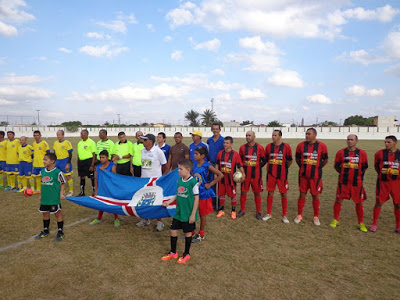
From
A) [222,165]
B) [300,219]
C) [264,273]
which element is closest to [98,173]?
[222,165]

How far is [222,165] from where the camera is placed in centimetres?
642

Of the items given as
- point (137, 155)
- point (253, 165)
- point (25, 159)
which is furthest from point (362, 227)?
point (25, 159)

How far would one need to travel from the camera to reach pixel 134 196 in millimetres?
5328

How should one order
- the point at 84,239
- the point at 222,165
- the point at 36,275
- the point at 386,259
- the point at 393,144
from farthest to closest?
the point at 222,165
the point at 393,144
the point at 84,239
the point at 386,259
the point at 36,275

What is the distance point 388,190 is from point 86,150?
26.5 feet

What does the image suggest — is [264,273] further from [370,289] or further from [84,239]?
[84,239]

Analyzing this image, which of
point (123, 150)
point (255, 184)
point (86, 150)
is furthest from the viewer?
point (86, 150)

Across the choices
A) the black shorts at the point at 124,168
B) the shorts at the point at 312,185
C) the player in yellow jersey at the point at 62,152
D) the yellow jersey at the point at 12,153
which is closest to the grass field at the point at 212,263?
the shorts at the point at 312,185

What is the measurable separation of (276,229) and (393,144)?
306 cm

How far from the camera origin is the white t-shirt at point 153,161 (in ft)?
18.9

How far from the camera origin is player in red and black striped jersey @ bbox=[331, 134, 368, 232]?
5.61 metres

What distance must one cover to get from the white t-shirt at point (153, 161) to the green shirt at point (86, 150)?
123 inches

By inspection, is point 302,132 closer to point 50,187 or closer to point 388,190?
point 388,190

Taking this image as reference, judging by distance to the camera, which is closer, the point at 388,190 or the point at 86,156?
the point at 388,190
